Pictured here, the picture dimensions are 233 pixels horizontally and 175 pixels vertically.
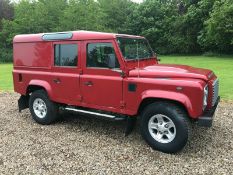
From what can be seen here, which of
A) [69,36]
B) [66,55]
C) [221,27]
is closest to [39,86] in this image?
[66,55]

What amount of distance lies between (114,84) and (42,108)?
2.51 metres

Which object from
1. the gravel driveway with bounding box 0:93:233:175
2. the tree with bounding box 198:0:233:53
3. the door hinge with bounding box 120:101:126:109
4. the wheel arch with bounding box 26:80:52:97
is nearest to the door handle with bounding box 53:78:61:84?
the wheel arch with bounding box 26:80:52:97

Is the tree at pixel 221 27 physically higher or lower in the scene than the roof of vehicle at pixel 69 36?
higher

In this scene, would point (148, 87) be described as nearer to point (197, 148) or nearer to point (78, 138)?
point (197, 148)

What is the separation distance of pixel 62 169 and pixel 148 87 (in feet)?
6.88

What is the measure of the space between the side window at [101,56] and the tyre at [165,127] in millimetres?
1163

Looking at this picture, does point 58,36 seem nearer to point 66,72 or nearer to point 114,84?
point 66,72

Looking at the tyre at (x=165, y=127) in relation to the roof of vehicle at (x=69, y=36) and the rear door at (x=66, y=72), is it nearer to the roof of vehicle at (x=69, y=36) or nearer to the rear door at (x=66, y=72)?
the roof of vehicle at (x=69, y=36)

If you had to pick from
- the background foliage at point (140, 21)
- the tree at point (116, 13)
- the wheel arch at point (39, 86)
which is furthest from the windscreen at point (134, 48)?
the tree at point (116, 13)

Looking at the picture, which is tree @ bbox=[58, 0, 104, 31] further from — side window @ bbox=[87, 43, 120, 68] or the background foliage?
side window @ bbox=[87, 43, 120, 68]

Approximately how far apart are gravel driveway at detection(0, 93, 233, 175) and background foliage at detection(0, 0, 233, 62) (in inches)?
1118

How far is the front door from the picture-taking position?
20.8 feet

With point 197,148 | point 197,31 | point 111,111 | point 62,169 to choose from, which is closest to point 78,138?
point 111,111

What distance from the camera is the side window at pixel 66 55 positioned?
705cm
